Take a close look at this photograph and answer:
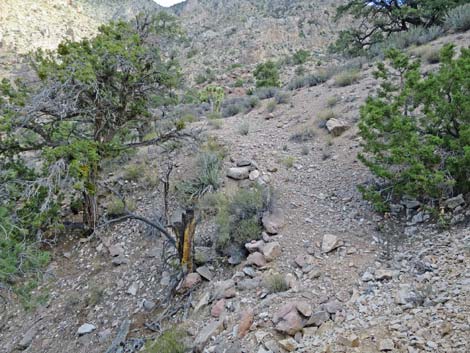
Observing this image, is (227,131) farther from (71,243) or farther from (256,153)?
(71,243)

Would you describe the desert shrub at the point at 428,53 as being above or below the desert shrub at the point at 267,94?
above

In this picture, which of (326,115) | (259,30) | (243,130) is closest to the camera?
(326,115)

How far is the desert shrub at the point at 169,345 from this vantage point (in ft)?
13.6

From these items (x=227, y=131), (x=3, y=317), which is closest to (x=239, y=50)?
(x=227, y=131)

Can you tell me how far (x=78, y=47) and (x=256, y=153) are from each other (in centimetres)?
392

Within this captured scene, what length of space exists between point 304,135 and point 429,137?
156 inches

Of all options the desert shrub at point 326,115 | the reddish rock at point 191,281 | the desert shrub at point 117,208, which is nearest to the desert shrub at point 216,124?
the desert shrub at point 326,115

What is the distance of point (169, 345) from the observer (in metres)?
4.16

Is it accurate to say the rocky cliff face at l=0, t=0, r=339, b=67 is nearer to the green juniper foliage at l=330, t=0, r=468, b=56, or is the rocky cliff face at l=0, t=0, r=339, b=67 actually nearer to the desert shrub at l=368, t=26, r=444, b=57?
the green juniper foliage at l=330, t=0, r=468, b=56

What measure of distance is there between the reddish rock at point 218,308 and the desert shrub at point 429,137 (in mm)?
2457

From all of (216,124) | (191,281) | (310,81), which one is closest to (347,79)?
(310,81)

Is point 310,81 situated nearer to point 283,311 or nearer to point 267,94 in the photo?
point 267,94

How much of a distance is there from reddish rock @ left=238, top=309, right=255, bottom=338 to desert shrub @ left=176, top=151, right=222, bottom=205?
10.8 ft

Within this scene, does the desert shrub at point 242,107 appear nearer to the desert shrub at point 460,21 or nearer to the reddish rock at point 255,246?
the desert shrub at point 460,21
